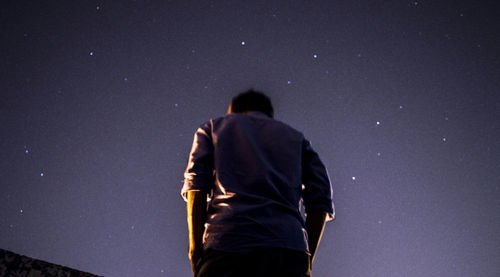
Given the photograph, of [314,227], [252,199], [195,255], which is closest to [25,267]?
[195,255]

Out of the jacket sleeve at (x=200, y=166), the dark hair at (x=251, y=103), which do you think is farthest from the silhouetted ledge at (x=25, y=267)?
the dark hair at (x=251, y=103)

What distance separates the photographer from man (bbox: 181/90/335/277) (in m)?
0.62

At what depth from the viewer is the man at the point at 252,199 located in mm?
623

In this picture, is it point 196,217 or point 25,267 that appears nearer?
point 196,217

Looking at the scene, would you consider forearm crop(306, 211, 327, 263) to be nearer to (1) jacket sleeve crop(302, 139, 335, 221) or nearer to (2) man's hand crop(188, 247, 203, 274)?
(1) jacket sleeve crop(302, 139, 335, 221)

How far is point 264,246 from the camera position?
2.07 feet

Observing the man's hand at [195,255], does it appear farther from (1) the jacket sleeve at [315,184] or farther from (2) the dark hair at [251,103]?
(2) the dark hair at [251,103]

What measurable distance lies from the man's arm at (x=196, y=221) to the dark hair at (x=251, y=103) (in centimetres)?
40

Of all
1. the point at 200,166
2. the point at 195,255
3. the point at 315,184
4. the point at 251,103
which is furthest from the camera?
the point at 251,103

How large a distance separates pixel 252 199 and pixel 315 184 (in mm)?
287

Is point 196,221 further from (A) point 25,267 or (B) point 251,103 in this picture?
(A) point 25,267

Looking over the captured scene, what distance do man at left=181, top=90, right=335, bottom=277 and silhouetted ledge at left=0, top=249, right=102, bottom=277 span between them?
28.7 inches

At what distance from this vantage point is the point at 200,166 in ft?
2.59

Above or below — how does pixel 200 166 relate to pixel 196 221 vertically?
above
